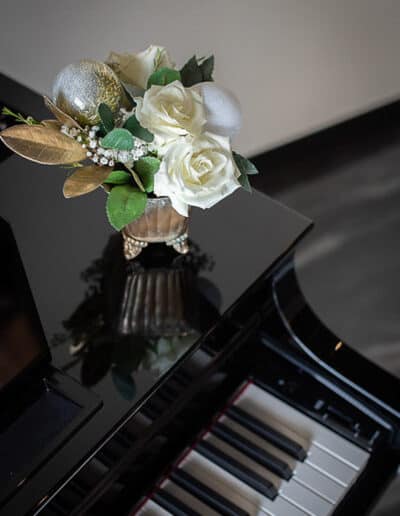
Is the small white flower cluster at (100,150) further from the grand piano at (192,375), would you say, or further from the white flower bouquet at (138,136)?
the grand piano at (192,375)

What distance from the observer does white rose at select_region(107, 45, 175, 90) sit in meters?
1.30

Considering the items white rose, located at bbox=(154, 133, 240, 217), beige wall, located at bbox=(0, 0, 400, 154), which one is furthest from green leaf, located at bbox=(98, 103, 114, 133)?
beige wall, located at bbox=(0, 0, 400, 154)

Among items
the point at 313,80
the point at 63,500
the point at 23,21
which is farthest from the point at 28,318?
the point at 313,80

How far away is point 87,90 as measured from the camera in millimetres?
1245

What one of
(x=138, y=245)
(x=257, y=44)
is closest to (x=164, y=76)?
(x=138, y=245)

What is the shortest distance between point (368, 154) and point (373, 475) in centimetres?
193

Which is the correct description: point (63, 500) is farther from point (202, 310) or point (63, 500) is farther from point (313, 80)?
point (313, 80)

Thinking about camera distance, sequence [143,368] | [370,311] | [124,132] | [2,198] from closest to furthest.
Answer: [124,132] < [143,368] < [2,198] < [370,311]

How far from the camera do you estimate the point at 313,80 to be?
282cm

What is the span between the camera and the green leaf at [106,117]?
3.96ft

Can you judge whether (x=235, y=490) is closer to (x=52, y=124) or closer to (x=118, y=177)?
(x=118, y=177)

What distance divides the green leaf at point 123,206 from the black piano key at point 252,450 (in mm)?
521

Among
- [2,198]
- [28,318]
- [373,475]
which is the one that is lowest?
[28,318]

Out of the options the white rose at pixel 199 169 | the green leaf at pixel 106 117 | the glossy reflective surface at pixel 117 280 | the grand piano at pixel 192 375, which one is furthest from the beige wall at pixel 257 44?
Result: the white rose at pixel 199 169
